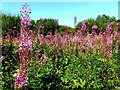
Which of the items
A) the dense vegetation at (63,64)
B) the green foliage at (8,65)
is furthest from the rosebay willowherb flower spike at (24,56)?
the green foliage at (8,65)

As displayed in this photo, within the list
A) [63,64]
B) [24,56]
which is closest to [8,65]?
[63,64]

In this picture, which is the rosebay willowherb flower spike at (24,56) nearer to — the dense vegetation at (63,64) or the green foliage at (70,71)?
the dense vegetation at (63,64)

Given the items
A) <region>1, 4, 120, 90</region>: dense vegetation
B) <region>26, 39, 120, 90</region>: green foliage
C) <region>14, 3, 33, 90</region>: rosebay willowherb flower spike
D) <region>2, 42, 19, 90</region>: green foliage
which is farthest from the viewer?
<region>26, 39, 120, 90</region>: green foliage

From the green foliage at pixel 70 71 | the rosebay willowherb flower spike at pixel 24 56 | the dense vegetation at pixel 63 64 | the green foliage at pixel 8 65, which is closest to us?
the rosebay willowherb flower spike at pixel 24 56

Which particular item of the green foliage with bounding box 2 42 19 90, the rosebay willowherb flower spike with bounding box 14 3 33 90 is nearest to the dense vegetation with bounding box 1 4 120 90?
the green foliage with bounding box 2 42 19 90

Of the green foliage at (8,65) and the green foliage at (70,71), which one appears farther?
the green foliage at (70,71)

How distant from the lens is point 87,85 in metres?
6.07

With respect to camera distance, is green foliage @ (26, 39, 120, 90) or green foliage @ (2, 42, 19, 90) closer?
green foliage @ (2, 42, 19, 90)

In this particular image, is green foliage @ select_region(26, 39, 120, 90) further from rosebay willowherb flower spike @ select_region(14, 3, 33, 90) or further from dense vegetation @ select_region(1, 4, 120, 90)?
rosebay willowherb flower spike @ select_region(14, 3, 33, 90)

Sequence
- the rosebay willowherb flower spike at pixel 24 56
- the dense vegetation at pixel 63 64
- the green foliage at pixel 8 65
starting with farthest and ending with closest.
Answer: the dense vegetation at pixel 63 64 < the green foliage at pixel 8 65 < the rosebay willowherb flower spike at pixel 24 56

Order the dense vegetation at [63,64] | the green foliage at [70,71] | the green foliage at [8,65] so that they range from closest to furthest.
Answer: the green foliage at [8,65], the dense vegetation at [63,64], the green foliage at [70,71]

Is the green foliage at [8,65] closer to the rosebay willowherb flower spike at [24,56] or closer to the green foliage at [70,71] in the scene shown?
the green foliage at [70,71]

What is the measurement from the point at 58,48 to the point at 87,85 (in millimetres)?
828

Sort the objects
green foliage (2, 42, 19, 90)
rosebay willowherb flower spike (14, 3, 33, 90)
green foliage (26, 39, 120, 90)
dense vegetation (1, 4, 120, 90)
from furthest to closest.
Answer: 1. green foliage (26, 39, 120, 90)
2. dense vegetation (1, 4, 120, 90)
3. green foliage (2, 42, 19, 90)
4. rosebay willowherb flower spike (14, 3, 33, 90)
